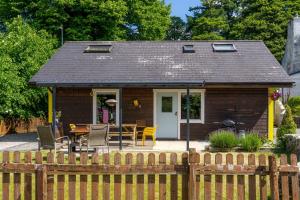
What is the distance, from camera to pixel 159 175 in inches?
247

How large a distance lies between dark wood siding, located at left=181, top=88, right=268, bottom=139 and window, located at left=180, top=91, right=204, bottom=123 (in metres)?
0.22

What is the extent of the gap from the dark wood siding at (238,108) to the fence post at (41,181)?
50.2 ft

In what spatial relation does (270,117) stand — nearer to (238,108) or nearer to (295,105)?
(238,108)

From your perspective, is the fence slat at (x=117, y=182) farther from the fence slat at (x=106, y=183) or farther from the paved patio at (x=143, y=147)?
the paved patio at (x=143, y=147)

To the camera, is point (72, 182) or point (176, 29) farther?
point (176, 29)

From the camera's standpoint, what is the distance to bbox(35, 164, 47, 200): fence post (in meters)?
6.29

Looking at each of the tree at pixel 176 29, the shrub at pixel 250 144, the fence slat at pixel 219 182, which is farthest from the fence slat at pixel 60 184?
the tree at pixel 176 29

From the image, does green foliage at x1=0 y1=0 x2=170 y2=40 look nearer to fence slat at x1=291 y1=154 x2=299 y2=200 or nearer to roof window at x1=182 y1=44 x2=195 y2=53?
roof window at x1=182 y1=44 x2=195 y2=53

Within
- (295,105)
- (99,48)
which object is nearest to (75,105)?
(99,48)

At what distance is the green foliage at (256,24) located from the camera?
4181 centimetres

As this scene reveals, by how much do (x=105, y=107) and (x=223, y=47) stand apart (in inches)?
256

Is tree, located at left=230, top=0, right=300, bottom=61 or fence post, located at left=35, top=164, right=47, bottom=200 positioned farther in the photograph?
tree, located at left=230, top=0, right=300, bottom=61

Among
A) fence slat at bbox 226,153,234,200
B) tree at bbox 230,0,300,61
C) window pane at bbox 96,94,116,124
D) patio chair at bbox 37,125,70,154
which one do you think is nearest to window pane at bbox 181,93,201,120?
window pane at bbox 96,94,116,124

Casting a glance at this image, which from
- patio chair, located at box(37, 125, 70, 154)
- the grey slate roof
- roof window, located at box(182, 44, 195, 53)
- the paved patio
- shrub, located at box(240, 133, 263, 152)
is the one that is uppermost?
roof window, located at box(182, 44, 195, 53)
